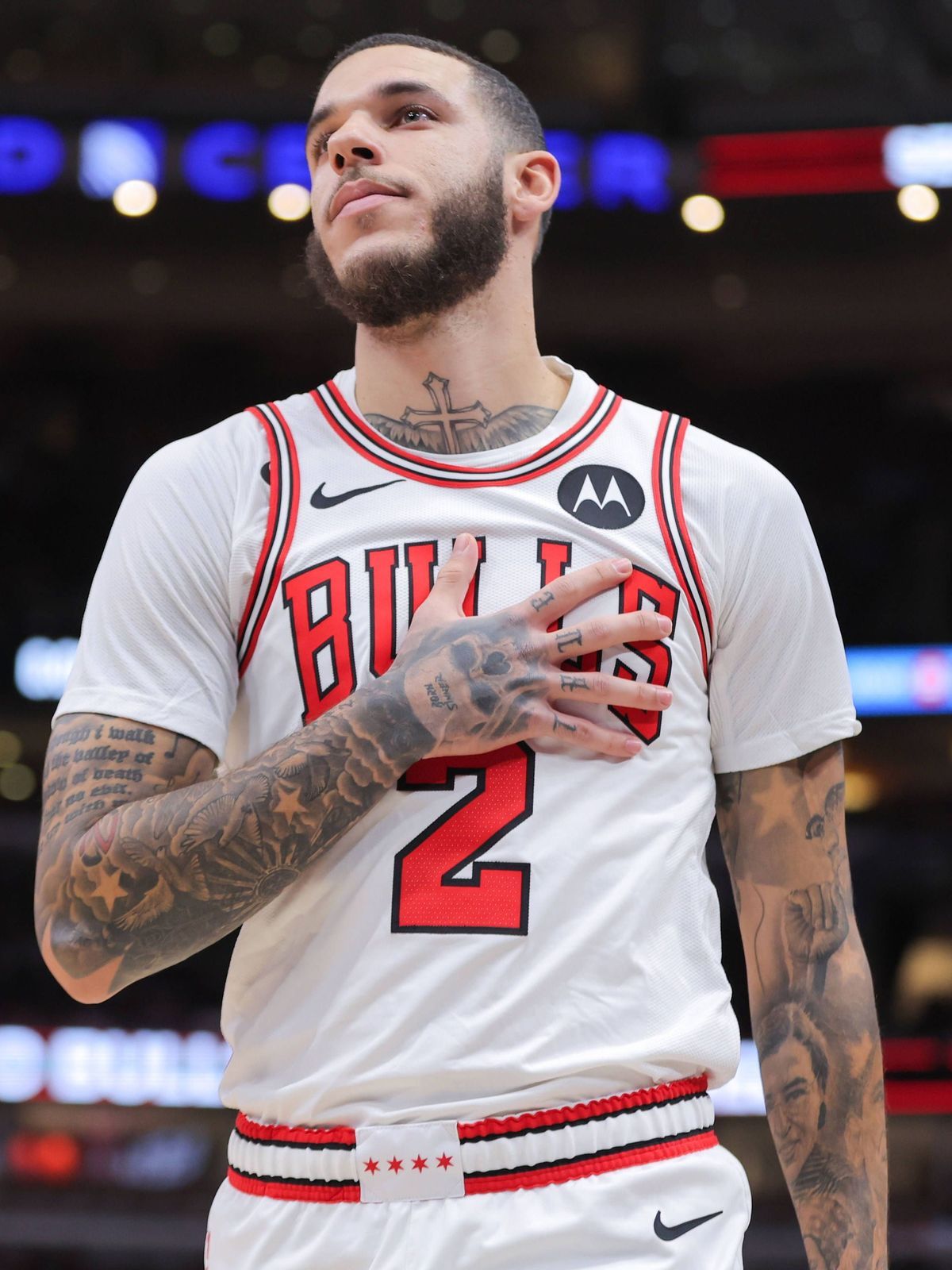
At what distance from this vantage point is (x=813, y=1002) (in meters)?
2.04

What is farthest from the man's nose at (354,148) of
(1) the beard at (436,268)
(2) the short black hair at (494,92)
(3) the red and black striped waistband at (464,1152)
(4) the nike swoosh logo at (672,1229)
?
(4) the nike swoosh logo at (672,1229)

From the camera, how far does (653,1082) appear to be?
1.85 metres

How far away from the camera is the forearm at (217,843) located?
178 cm

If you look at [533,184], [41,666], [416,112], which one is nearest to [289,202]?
[41,666]

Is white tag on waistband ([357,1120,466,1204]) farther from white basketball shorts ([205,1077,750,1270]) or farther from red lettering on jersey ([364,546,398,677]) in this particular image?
red lettering on jersey ([364,546,398,677])

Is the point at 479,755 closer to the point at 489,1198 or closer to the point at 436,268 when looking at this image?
the point at 489,1198

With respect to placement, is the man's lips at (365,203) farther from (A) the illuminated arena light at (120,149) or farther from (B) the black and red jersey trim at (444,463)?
(A) the illuminated arena light at (120,149)

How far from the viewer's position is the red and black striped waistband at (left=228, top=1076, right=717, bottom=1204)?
1740 millimetres

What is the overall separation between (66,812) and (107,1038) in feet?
16.1

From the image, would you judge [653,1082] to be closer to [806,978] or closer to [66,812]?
[806,978]

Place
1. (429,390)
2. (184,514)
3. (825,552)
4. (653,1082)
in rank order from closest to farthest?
1. (653,1082)
2. (184,514)
3. (429,390)
4. (825,552)

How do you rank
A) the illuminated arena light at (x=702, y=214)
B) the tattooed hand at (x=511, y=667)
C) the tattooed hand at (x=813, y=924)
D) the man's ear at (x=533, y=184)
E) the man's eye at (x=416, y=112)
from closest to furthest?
the tattooed hand at (x=511, y=667)
the tattooed hand at (x=813, y=924)
the man's eye at (x=416, y=112)
the man's ear at (x=533, y=184)
the illuminated arena light at (x=702, y=214)

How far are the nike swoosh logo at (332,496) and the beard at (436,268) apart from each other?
10.1 inches

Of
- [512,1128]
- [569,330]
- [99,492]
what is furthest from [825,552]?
[512,1128]
